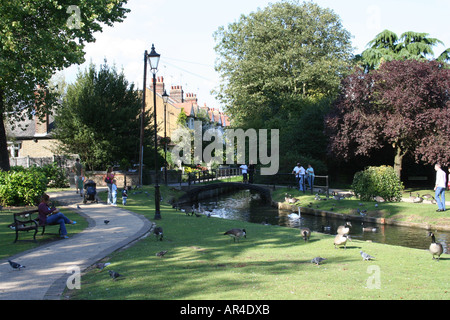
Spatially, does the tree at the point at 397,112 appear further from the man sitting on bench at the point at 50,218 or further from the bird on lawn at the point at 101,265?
the bird on lawn at the point at 101,265

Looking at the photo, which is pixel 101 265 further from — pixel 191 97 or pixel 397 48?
pixel 191 97

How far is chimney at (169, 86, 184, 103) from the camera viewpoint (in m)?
66.1

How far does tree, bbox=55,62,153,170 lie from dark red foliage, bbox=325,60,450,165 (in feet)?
51.5

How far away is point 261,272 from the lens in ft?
24.4

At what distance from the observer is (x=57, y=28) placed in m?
18.9

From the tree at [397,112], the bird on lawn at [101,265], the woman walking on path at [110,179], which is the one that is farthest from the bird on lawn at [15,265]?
the tree at [397,112]

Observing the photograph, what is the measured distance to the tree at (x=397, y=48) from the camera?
38.4 m

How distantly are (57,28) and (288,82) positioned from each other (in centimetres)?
2340

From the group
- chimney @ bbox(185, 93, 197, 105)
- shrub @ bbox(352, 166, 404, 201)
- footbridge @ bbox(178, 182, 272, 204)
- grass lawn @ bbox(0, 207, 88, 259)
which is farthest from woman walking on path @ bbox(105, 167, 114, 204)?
chimney @ bbox(185, 93, 197, 105)

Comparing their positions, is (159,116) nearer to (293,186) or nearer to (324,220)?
(293,186)

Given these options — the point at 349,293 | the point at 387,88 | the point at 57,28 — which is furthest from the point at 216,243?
the point at 387,88

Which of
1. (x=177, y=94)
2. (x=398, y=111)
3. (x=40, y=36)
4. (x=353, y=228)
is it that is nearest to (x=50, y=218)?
(x=40, y=36)

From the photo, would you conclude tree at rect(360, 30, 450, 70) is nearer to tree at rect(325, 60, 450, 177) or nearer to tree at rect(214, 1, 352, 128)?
tree at rect(214, 1, 352, 128)

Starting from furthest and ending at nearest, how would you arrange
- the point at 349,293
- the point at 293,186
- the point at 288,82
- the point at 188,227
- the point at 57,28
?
the point at 288,82 → the point at 293,186 → the point at 57,28 → the point at 188,227 → the point at 349,293
